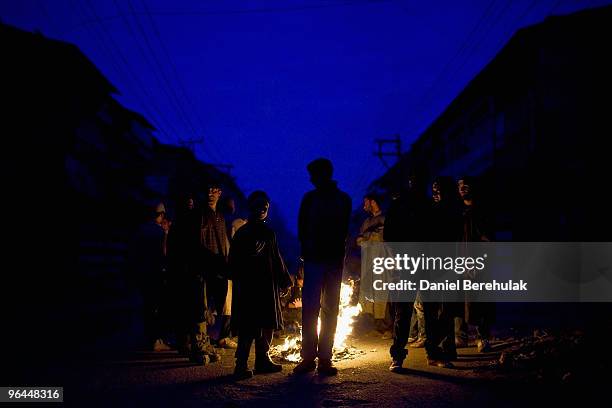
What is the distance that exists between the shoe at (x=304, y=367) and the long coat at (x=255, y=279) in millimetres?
502

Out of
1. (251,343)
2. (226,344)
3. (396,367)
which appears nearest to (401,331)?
(396,367)

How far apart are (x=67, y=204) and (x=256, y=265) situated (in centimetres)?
1233

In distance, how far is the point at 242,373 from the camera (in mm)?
5340

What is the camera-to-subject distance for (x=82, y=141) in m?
18.6

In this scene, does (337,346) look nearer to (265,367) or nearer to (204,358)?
(265,367)

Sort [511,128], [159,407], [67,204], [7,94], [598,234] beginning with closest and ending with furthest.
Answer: [159,407] → [598,234] → [7,94] → [67,204] → [511,128]

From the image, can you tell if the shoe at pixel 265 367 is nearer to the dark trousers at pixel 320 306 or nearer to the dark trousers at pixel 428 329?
the dark trousers at pixel 320 306

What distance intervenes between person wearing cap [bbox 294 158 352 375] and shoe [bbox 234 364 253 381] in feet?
2.31

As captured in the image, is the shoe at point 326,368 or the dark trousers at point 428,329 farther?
the dark trousers at point 428,329

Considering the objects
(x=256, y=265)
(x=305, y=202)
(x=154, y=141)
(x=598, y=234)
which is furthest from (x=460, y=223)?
(x=154, y=141)

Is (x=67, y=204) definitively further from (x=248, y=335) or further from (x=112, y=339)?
(x=248, y=335)

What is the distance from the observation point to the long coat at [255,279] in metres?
5.59

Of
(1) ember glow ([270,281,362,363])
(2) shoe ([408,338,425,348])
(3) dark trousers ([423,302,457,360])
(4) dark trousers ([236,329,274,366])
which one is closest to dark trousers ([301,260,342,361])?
(4) dark trousers ([236,329,274,366])

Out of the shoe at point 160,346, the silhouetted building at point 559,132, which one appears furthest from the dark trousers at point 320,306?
the silhouetted building at point 559,132
